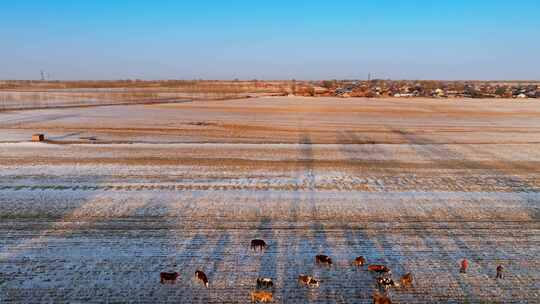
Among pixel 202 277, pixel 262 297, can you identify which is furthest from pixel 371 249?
pixel 202 277

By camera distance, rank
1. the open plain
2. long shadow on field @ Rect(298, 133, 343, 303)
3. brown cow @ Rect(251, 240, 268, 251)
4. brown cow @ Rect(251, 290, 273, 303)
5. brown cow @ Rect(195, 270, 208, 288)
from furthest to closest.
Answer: brown cow @ Rect(251, 240, 268, 251) → the open plain → brown cow @ Rect(195, 270, 208, 288) → long shadow on field @ Rect(298, 133, 343, 303) → brown cow @ Rect(251, 290, 273, 303)

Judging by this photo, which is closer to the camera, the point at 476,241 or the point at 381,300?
the point at 381,300

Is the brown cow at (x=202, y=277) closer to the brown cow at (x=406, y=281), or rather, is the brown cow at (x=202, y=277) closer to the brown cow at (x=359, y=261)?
the brown cow at (x=359, y=261)

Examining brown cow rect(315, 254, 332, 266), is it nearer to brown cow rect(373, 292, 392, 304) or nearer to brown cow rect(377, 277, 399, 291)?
brown cow rect(377, 277, 399, 291)

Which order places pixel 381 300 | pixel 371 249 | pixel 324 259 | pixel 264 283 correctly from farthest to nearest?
pixel 371 249
pixel 324 259
pixel 264 283
pixel 381 300

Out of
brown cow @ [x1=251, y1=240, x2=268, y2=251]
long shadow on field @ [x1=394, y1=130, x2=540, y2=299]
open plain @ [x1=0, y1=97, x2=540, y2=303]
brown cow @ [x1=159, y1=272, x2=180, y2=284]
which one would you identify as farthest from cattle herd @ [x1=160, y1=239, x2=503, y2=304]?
brown cow @ [x1=251, y1=240, x2=268, y2=251]

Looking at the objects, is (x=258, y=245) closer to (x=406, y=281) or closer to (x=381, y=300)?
(x=381, y=300)

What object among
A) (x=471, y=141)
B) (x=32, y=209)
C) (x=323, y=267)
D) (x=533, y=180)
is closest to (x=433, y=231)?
(x=323, y=267)

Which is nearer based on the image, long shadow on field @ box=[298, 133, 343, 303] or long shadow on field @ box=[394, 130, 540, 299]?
long shadow on field @ box=[298, 133, 343, 303]

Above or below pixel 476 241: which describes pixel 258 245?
above
